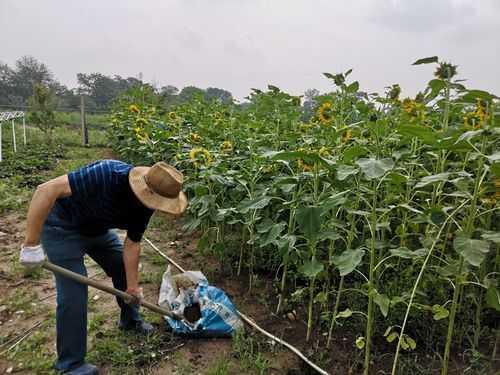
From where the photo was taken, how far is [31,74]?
116 ft

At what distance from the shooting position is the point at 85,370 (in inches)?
81.3

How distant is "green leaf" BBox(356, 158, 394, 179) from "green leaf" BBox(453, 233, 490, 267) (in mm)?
366

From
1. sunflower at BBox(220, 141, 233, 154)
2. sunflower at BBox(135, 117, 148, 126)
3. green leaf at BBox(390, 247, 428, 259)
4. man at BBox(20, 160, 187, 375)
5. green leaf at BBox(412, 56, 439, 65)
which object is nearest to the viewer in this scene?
green leaf at BBox(412, 56, 439, 65)

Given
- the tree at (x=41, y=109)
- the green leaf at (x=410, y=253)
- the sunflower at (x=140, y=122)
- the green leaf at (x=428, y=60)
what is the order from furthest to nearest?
1. the tree at (x=41, y=109)
2. the sunflower at (x=140, y=122)
3. the green leaf at (x=410, y=253)
4. the green leaf at (x=428, y=60)

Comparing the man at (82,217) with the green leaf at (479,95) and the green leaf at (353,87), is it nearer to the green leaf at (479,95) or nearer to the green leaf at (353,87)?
the green leaf at (353,87)

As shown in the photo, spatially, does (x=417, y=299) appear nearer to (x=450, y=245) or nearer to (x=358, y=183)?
(x=450, y=245)

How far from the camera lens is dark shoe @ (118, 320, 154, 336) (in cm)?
244

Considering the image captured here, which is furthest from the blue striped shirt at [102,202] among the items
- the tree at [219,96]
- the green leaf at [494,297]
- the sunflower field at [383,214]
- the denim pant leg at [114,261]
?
the tree at [219,96]

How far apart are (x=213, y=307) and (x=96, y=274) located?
4.41ft

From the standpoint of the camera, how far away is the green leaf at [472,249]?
1371 millimetres

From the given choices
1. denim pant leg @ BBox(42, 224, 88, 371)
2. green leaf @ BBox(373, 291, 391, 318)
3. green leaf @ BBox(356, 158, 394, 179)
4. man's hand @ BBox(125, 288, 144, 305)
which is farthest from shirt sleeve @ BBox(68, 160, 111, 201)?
green leaf @ BBox(373, 291, 391, 318)

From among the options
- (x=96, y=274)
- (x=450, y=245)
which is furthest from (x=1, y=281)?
(x=450, y=245)

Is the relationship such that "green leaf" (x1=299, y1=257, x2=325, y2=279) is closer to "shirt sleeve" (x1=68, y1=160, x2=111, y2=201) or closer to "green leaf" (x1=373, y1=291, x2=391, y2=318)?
"green leaf" (x1=373, y1=291, x2=391, y2=318)

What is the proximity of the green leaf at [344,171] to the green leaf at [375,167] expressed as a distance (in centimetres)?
13
